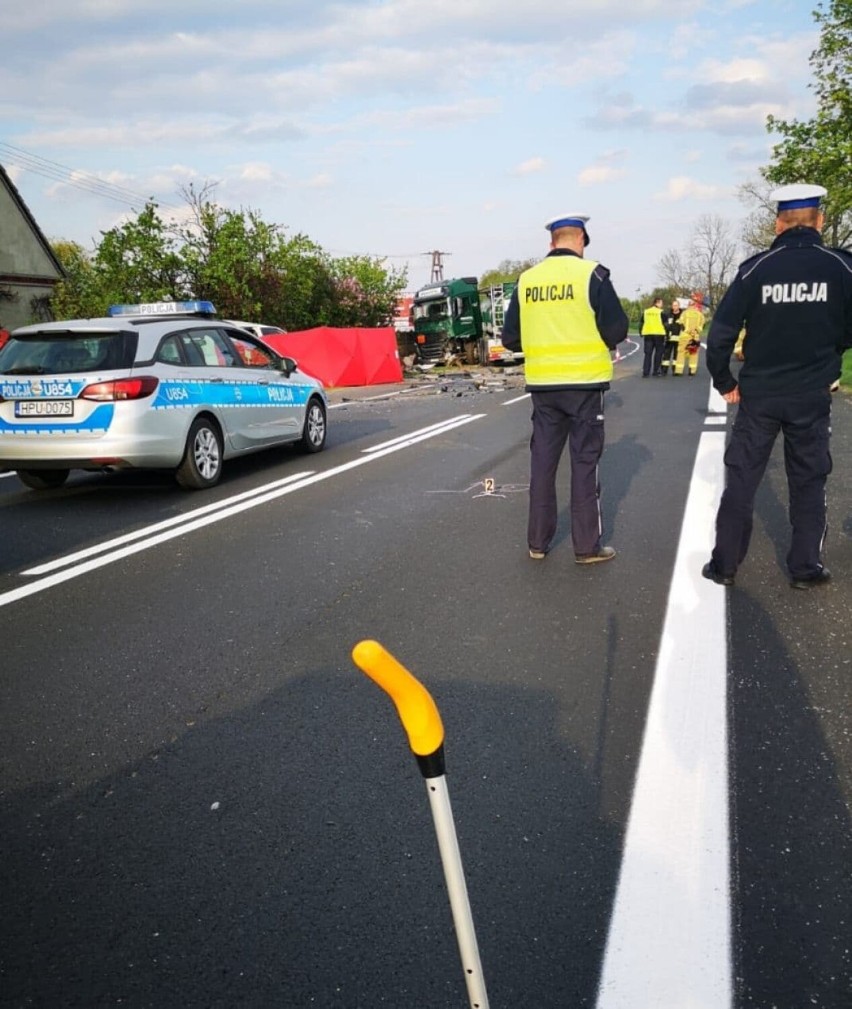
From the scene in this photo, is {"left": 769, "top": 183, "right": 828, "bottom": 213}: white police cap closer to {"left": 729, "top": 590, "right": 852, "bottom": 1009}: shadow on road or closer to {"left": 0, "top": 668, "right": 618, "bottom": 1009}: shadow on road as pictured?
{"left": 729, "top": 590, "right": 852, "bottom": 1009}: shadow on road

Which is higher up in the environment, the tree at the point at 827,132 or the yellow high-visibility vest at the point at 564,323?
the tree at the point at 827,132

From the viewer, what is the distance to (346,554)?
597 centimetres

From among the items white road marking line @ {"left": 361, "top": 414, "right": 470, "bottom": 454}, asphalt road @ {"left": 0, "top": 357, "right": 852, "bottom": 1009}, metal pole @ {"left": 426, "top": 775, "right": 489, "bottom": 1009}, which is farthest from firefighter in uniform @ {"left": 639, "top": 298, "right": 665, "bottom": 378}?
metal pole @ {"left": 426, "top": 775, "right": 489, "bottom": 1009}

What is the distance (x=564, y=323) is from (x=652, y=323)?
16.7 meters

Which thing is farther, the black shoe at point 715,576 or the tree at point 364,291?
the tree at point 364,291

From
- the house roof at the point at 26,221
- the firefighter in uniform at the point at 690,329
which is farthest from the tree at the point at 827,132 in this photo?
the house roof at the point at 26,221

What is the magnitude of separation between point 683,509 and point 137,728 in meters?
4.67

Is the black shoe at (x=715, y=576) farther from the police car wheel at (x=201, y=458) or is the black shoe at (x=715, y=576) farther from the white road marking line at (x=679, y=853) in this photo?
the police car wheel at (x=201, y=458)

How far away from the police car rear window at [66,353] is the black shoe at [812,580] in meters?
6.04

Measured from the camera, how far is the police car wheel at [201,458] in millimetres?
8602

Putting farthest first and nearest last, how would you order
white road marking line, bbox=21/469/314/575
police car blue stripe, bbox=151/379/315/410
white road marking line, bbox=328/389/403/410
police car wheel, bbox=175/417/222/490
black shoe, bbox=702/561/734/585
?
white road marking line, bbox=328/389/403/410 < police car wheel, bbox=175/417/222/490 < police car blue stripe, bbox=151/379/315/410 < white road marking line, bbox=21/469/314/575 < black shoe, bbox=702/561/734/585

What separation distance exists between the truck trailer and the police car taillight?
2568 centimetres

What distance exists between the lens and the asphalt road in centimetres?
217

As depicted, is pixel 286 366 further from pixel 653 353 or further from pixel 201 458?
pixel 653 353
